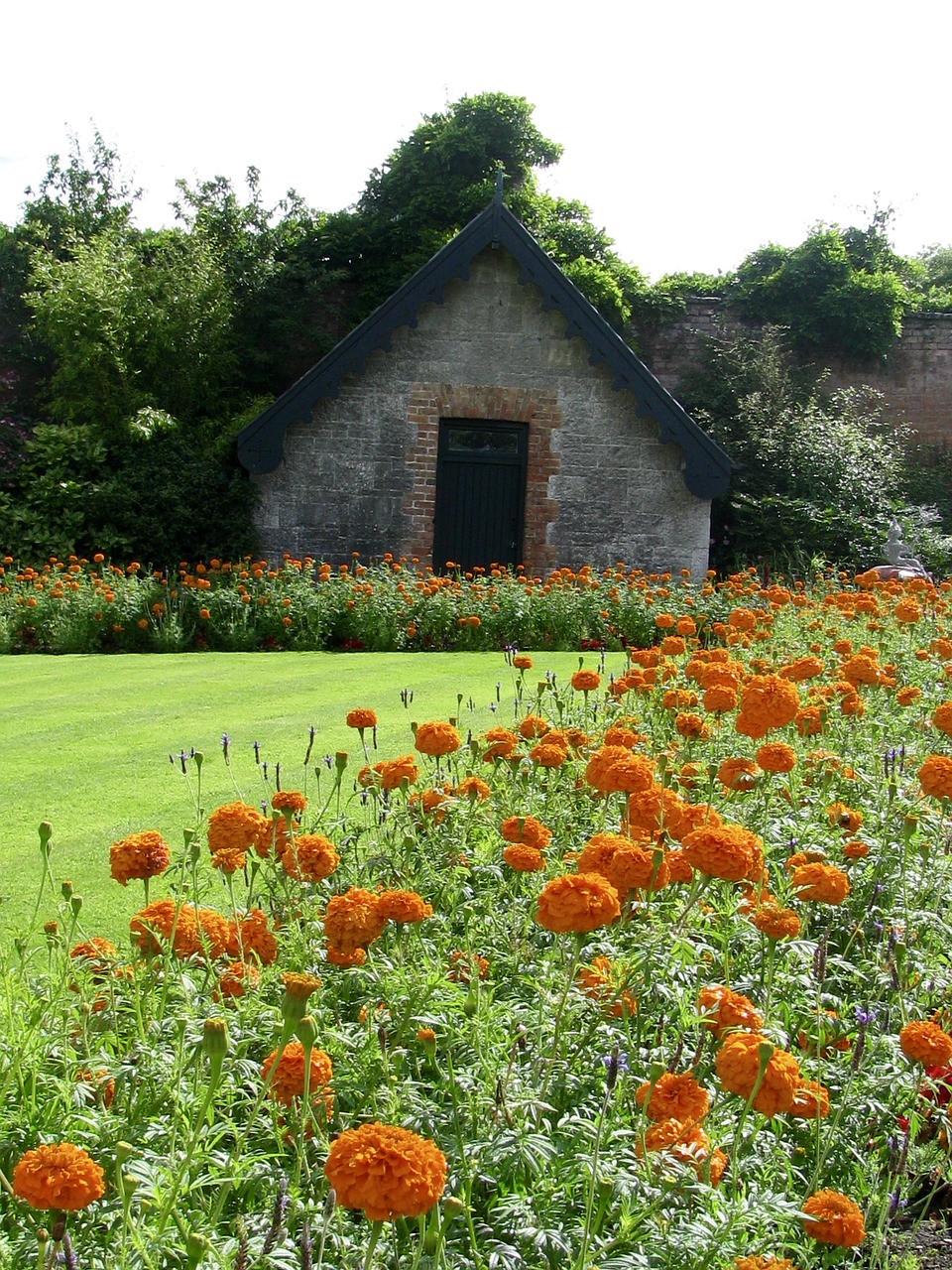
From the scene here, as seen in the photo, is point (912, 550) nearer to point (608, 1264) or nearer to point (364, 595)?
point (364, 595)


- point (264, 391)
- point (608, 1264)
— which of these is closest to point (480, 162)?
point (264, 391)

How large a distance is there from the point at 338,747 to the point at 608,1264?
4.59 m

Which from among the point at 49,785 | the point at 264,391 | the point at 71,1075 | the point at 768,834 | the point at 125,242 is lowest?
the point at 49,785

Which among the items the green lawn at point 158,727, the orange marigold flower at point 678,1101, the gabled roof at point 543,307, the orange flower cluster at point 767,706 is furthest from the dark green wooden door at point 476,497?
the orange marigold flower at point 678,1101

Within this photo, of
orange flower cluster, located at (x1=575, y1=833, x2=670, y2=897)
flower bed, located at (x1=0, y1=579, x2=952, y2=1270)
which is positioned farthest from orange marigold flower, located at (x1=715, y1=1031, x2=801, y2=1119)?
orange flower cluster, located at (x1=575, y1=833, x2=670, y2=897)

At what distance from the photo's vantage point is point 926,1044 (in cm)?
175

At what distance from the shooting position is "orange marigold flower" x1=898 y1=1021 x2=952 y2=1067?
1.75m

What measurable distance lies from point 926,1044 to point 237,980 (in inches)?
49.2

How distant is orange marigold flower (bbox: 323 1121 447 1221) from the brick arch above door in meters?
13.6

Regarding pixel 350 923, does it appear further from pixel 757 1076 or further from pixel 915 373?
pixel 915 373

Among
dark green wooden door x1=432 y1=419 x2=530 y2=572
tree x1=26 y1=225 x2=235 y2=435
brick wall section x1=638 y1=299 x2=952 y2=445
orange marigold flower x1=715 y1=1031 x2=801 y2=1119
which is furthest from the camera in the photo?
brick wall section x1=638 y1=299 x2=952 y2=445

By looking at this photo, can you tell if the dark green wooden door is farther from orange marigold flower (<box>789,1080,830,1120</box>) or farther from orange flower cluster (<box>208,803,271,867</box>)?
orange marigold flower (<box>789,1080,830,1120</box>)

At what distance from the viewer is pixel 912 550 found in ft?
52.4

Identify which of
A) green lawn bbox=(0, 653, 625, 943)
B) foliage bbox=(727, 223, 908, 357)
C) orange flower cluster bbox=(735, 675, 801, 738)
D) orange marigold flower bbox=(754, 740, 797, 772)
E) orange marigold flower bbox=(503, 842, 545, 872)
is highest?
foliage bbox=(727, 223, 908, 357)
